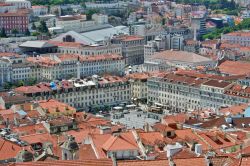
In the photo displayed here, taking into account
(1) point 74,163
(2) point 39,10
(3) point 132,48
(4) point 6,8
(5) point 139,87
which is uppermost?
(1) point 74,163

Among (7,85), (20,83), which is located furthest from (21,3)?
(7,85)

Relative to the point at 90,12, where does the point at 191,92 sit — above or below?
below

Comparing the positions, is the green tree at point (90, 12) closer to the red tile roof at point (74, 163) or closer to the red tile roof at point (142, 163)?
the red tile roof at point (74, 163)

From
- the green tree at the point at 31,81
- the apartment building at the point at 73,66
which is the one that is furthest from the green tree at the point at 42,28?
the green tree at the point at 31,81

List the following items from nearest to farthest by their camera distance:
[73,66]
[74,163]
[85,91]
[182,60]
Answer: [74,163]
[85,91]
[73,66]
[182,60]

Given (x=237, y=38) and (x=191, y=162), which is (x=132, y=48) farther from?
(x=191, y=162)

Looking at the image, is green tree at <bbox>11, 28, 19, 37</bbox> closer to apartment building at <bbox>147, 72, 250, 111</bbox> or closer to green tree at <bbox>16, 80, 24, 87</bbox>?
green tree at <bbox>16, 80, 24, 87</bbox>
